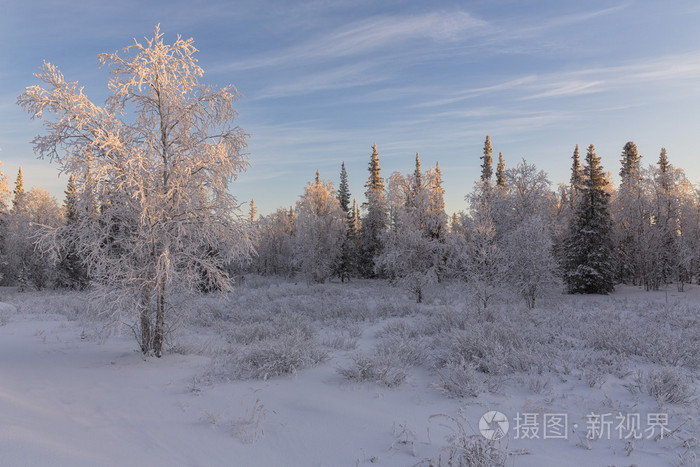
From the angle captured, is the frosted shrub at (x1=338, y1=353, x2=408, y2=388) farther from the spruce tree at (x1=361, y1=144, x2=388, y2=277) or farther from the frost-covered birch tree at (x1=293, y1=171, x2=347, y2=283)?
the spruce tree at (x1=361, y1=144, x2=388, y2=277)

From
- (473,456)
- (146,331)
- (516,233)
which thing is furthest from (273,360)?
(516,233)

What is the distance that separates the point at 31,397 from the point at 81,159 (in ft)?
15.4

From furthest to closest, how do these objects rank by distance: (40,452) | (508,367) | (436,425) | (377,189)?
1. (377,189)
2. (508,367)
3. (436,425)
4. (40,452)

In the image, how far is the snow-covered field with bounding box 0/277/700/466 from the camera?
14.9 feet

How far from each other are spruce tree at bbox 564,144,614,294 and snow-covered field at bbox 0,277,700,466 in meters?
18.7

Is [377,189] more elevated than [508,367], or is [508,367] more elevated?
[377,189]

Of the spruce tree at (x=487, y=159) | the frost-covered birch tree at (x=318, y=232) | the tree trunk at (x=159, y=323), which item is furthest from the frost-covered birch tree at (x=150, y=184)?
the spruce tree at (x=487, y=159)

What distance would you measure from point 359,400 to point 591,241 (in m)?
28.4

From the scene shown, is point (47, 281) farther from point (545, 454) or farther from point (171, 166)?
point (545, 454)

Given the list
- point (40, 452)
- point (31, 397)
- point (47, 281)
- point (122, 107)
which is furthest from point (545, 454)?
point (47, 281)

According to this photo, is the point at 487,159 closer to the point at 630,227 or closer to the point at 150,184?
the point at 630,227

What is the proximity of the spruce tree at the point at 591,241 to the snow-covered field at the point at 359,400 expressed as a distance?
61.2 ft

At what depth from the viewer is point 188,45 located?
906 cm

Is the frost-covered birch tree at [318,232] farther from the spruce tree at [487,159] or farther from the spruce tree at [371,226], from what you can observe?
the spruce tree at [487,159]
